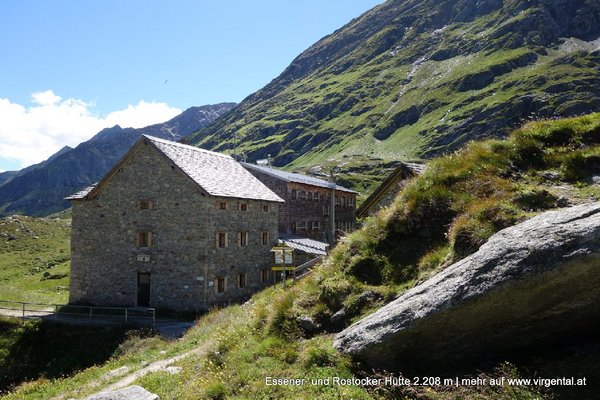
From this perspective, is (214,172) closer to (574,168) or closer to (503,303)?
(574,168)

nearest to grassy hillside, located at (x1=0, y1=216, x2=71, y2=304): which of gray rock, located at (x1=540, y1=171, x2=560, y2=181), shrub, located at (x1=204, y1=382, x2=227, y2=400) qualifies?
shrub, located at (x1=204, y1=382, x2=227, y2=400)

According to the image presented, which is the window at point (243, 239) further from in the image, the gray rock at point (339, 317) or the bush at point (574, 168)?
the bush at point (574, 168)

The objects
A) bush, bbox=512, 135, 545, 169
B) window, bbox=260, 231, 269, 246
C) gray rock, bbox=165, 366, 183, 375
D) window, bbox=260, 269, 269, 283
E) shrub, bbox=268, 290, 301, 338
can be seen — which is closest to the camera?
shrub, bbox=268, 290, 301, 338

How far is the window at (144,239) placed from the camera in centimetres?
3219

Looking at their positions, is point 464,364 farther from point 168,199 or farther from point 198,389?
point 168,199

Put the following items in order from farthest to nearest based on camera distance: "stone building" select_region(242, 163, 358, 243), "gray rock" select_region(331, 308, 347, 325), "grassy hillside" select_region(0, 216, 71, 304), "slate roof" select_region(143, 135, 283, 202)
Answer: "grassy hillside" select_region(0, 216, 71, 304)
"stone building" select_region(242, 163, 358, 243)
"slate roof" select_region(143, 135, 283, 202)
"gray rock" select_region(331, 308, 347, 325)

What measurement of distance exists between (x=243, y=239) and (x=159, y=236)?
21.3 feet

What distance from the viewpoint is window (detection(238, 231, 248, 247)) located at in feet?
113

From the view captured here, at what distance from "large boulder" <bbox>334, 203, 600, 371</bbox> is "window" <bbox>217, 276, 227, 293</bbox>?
2395 cm

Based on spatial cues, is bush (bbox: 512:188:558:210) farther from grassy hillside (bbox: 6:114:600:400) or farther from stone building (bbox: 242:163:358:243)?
stone building (bbox: 242:163:358:243)

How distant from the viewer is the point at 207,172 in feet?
115

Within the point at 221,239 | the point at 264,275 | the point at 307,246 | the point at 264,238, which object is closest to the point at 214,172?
the point at 221,239

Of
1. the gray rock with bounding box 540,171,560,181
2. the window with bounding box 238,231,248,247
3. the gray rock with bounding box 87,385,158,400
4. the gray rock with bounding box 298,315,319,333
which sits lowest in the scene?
the gray rock with bounding box 87,385,158,400

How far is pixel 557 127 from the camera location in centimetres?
1324
